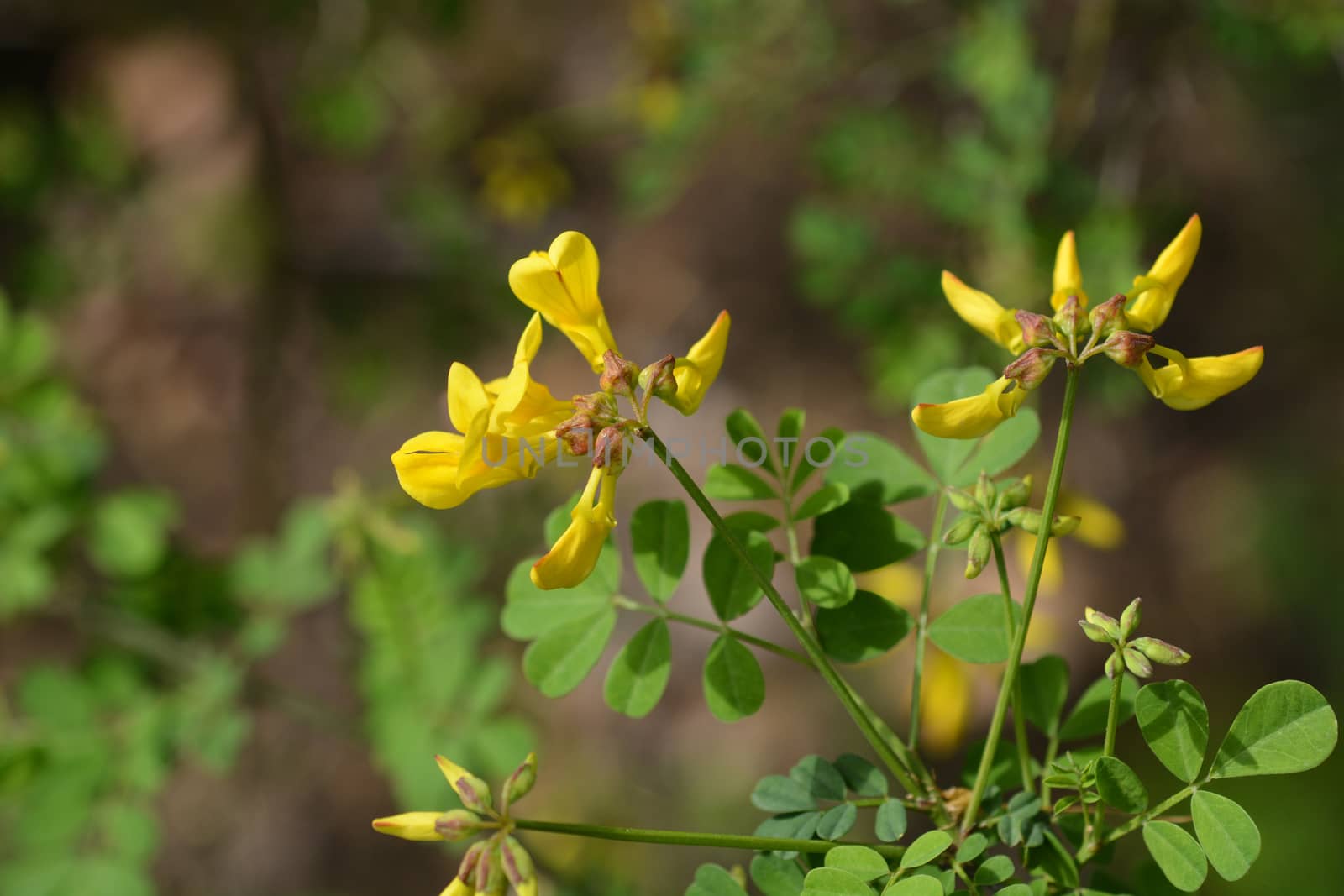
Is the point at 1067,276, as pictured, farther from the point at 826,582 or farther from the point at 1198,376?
the point at 826,582

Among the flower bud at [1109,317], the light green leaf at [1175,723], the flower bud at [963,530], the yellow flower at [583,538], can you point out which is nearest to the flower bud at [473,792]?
the yellow flower at [583,538]

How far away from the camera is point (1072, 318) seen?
3.06 ft

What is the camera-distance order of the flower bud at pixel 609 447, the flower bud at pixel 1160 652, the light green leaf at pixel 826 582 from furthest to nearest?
the light green leaf at pixel 826 582, the flower bud at pixel 609 447, the flower bud at pixel 1160 652

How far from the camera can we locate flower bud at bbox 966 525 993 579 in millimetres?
907

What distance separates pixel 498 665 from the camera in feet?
7.20

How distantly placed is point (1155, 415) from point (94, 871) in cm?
338

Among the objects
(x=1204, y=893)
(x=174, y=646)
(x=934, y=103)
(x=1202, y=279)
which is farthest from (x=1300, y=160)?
(x=174, y=646)

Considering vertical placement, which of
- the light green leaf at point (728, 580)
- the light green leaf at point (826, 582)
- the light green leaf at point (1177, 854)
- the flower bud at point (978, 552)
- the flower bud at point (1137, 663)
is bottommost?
the light green leaf at point (1177, 854)

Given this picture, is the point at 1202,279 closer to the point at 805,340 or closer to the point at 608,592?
the point at 805,340

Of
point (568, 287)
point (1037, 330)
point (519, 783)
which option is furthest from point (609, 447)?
point (1037, 330)

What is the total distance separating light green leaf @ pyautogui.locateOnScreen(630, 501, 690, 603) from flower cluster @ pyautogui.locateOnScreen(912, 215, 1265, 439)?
1.14 feet

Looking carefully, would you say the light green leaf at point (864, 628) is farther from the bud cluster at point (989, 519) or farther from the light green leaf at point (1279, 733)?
the light green leaf at point (1279, 733)

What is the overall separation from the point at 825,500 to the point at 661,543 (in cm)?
21

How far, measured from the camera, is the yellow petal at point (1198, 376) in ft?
3.02
